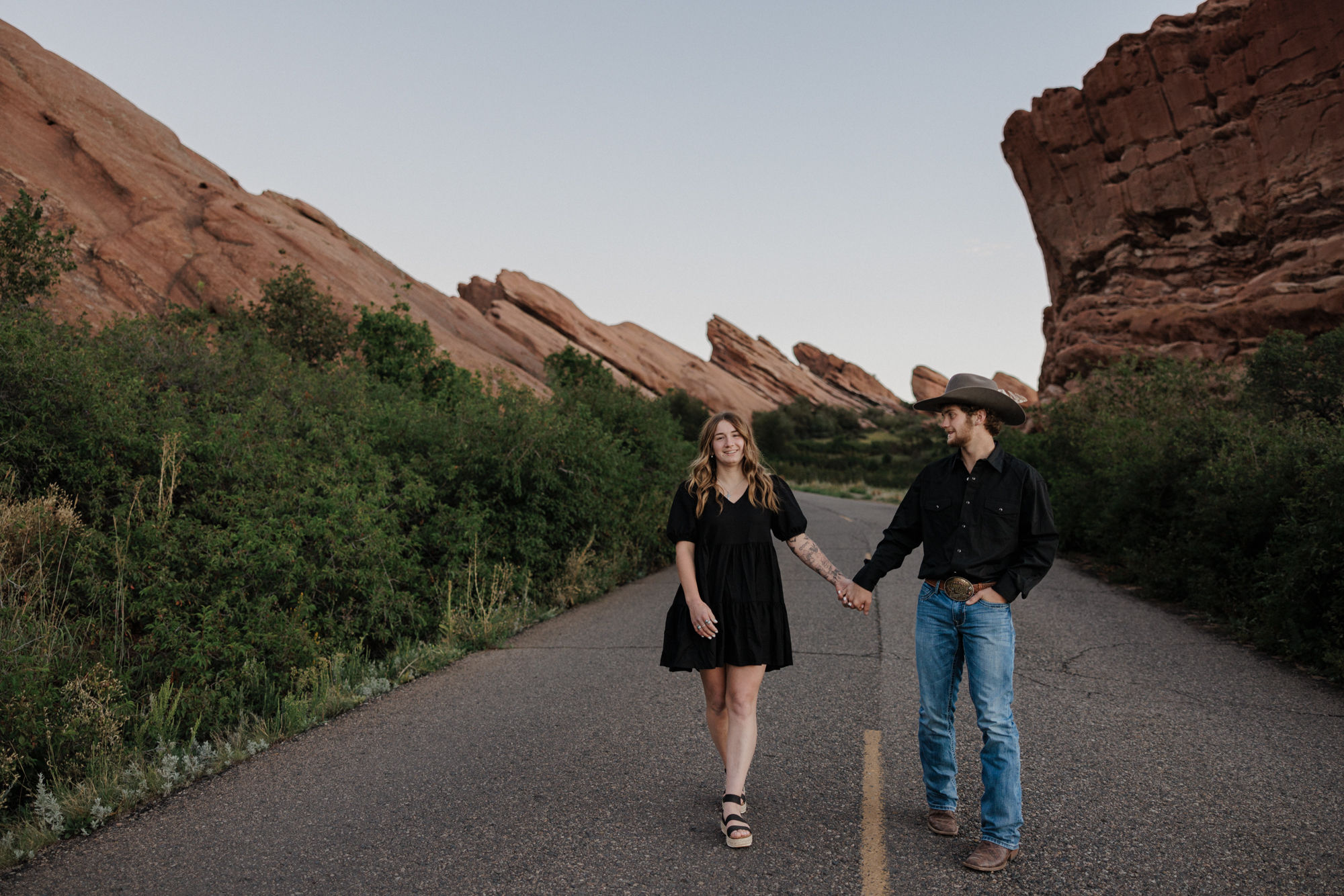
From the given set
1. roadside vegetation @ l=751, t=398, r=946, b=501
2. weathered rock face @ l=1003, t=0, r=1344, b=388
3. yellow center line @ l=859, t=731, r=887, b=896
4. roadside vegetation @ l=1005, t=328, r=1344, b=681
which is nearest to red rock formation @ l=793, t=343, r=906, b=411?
roadside vegetation @ l=751, t=398, r=946, b=501

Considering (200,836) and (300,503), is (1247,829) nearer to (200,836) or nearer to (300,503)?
(200,836)

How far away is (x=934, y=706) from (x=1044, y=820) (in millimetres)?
843

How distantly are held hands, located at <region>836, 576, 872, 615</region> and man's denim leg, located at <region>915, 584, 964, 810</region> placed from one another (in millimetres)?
263

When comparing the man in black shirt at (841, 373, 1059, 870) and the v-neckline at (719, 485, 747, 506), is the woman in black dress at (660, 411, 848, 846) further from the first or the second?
the man in black shirt at (841, 373, 1059, 870)

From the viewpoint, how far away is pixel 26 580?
574cm

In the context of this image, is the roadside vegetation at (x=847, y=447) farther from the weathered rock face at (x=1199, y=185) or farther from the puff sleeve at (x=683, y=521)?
the puff sleeve at (x=683, y=521)

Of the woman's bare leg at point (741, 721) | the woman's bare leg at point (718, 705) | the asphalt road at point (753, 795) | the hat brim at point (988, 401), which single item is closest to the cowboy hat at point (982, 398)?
the hat brim at point (988, 401)

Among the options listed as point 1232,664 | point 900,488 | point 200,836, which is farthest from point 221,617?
point 900,488

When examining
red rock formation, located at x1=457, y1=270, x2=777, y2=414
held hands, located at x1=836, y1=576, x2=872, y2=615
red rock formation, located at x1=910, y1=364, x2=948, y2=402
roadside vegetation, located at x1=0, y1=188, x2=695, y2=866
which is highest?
red rock formation, located at x1=910, y1=364, x2=948, y2=402

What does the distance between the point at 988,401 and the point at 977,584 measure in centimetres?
84

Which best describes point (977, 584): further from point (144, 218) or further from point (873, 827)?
point (144, 218)

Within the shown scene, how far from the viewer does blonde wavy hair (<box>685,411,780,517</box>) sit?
12.6ft

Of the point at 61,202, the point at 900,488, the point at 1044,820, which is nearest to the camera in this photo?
the point at 1044,820

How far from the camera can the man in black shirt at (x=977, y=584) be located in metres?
3.36
